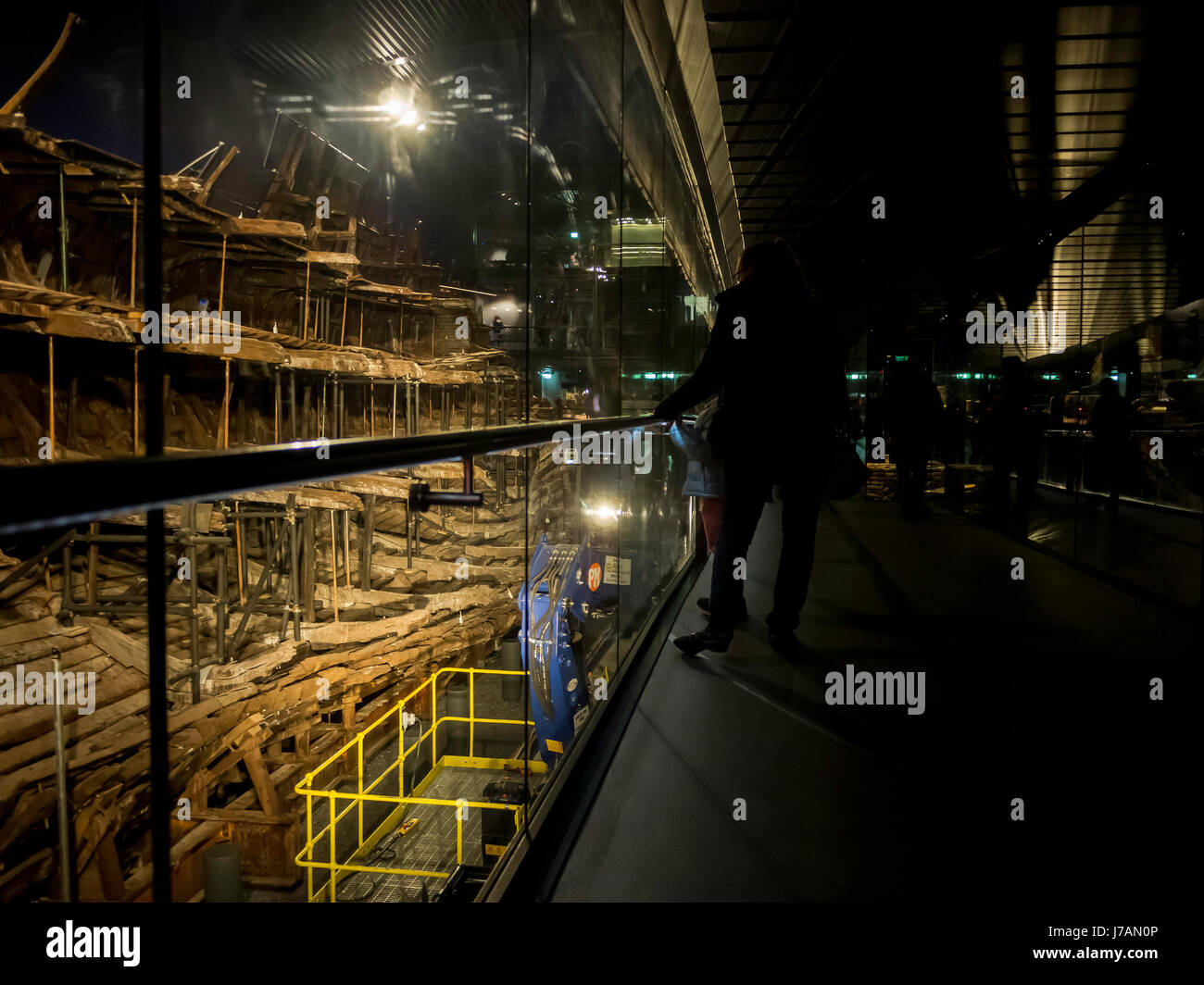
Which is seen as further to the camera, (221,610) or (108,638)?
(221,610)

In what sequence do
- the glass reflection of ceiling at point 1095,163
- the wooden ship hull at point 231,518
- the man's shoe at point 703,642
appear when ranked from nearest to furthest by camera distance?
the wooden ship hull at point 231,518 → the man's shoe at point 703,642 → the glass reflection of ceiling at point 1095,163

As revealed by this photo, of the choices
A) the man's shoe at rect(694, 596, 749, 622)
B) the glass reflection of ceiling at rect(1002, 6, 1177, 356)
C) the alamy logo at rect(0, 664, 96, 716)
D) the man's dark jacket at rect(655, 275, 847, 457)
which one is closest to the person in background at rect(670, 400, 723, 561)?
the man's shoe at rect(694, 596, 749, 622)

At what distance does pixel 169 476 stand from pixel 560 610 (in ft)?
13.6

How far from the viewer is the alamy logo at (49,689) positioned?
9.84 meters

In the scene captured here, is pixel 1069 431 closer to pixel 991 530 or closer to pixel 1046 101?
pixel 991 530

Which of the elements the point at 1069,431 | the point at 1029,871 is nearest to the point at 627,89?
the point at 1029,871

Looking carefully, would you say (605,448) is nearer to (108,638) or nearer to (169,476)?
(169,476)

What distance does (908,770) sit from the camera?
6.17 feet

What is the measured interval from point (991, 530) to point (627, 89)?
15.2ft

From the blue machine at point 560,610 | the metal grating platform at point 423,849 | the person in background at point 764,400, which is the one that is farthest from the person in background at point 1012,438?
the metal grating platform at point 423,849

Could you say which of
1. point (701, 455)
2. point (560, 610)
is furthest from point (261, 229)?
point (701, 455)
